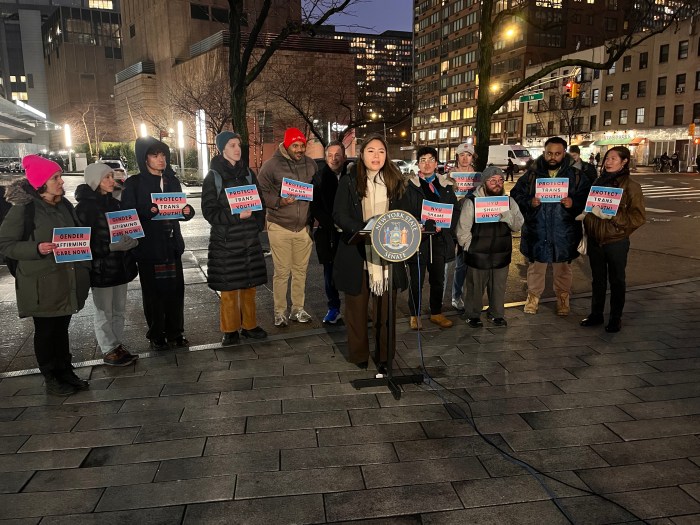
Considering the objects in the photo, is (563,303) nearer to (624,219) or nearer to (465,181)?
(624,219)

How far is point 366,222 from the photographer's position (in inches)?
187

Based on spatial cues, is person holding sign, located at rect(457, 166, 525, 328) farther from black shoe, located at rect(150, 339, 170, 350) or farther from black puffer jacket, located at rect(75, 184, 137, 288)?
black puffer jacket, located at rect(75, 184, 137, 288)

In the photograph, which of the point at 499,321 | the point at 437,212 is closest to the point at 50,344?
the point at 437,212

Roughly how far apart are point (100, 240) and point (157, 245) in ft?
1.90

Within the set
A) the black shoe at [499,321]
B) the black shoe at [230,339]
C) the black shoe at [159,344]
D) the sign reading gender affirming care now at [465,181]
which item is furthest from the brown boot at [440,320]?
the black shoe at [159,344]

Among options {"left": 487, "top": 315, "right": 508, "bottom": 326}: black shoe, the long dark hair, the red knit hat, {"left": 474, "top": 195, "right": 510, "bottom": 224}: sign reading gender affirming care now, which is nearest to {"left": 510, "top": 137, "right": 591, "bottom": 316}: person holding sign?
{"left": 474, "top": 195, "right": 510, "bottom": 224}: sign reading gender affirming care now

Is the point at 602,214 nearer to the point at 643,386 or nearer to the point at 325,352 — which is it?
the point at 643,386

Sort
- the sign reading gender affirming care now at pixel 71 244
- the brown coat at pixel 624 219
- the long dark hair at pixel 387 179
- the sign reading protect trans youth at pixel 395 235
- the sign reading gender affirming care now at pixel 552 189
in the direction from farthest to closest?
the sign reading gender affirming care now at pixel 552 189 < the brown coat at pixel 624 219 < the long dark hair at pixel 387 179 < the sign reading gender affirming care now at pixel 71 244 < the sign reading protect trans youth at pixel 395 235

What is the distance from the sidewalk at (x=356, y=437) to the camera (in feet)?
10.2

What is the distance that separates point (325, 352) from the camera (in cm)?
559

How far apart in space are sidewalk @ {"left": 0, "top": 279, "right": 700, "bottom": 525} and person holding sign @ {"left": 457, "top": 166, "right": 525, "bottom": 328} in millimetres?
814

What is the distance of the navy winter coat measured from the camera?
21.6 feet

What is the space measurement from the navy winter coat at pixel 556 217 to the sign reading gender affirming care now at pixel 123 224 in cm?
461

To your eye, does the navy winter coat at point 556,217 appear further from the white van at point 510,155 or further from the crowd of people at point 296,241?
the white van at point 510,155
